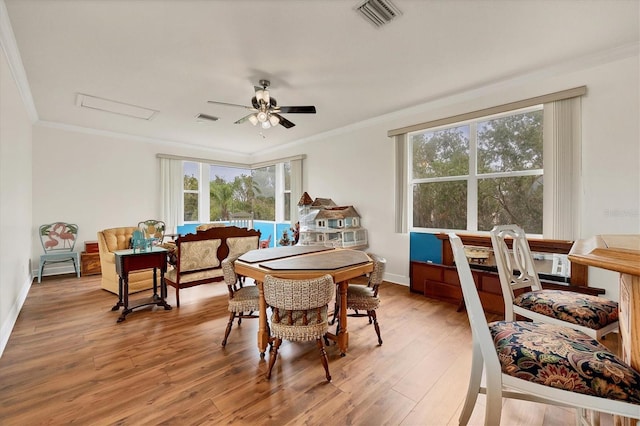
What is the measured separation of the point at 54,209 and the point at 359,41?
5814 mm

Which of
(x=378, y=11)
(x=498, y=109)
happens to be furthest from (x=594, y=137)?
(x=378, y=11)

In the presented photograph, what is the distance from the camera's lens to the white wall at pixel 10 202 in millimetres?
2428

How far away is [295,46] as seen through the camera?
251cm

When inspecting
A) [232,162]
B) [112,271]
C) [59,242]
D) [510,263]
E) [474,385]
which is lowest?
[474,385]

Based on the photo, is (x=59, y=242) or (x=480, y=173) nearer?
(x=480, y=173)

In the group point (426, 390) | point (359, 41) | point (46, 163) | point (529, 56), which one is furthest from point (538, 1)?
point (46, 163)

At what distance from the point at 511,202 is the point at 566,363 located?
9.46ft

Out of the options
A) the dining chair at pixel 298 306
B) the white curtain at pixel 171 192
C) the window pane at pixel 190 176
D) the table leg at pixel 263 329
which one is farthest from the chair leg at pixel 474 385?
the window pane at pixel 190 176

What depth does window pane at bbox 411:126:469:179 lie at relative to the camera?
3758 millimetres

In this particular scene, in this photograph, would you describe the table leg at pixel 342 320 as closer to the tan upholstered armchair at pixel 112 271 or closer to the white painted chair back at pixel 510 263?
the white painted chair back at pixel 510 263

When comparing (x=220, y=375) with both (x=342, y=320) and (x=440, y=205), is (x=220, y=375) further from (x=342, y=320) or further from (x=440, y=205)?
(x=440, y=205)

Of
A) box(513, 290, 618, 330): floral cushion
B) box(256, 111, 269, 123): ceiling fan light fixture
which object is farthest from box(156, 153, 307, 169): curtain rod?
box(513, 290, 618, 330): floral cushion

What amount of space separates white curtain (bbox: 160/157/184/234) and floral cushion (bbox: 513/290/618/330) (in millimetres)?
6354

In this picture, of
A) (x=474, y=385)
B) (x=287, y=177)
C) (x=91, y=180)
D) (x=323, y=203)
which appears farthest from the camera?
(x=287, y=177)
